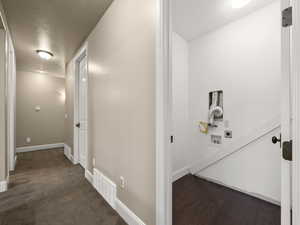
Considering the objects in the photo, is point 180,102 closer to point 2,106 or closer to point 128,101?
point 128,101

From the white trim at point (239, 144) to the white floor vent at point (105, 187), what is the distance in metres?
1.56

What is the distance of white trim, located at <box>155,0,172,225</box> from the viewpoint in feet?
3.60

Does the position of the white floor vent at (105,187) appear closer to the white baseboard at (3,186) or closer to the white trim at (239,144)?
the white baseboard at (3,186)

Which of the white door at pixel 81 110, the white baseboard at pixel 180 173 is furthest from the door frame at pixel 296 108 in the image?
the white door at pixel 81 110

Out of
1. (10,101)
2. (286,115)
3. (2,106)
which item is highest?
(10,101)

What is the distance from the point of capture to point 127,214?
144cm

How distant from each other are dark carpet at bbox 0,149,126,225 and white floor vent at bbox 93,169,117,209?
7cm

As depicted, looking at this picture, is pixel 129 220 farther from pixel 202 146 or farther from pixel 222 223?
pixel 202 146

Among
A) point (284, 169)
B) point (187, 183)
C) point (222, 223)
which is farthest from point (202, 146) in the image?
point (284, 169)

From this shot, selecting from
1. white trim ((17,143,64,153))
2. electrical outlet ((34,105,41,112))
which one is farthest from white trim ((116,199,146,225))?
electrical outlet ((34,105,41,112))

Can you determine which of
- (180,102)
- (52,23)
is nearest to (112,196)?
(180,102)

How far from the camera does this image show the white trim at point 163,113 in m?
1.10

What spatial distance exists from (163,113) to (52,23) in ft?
7.89

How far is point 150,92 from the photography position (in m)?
1.22
